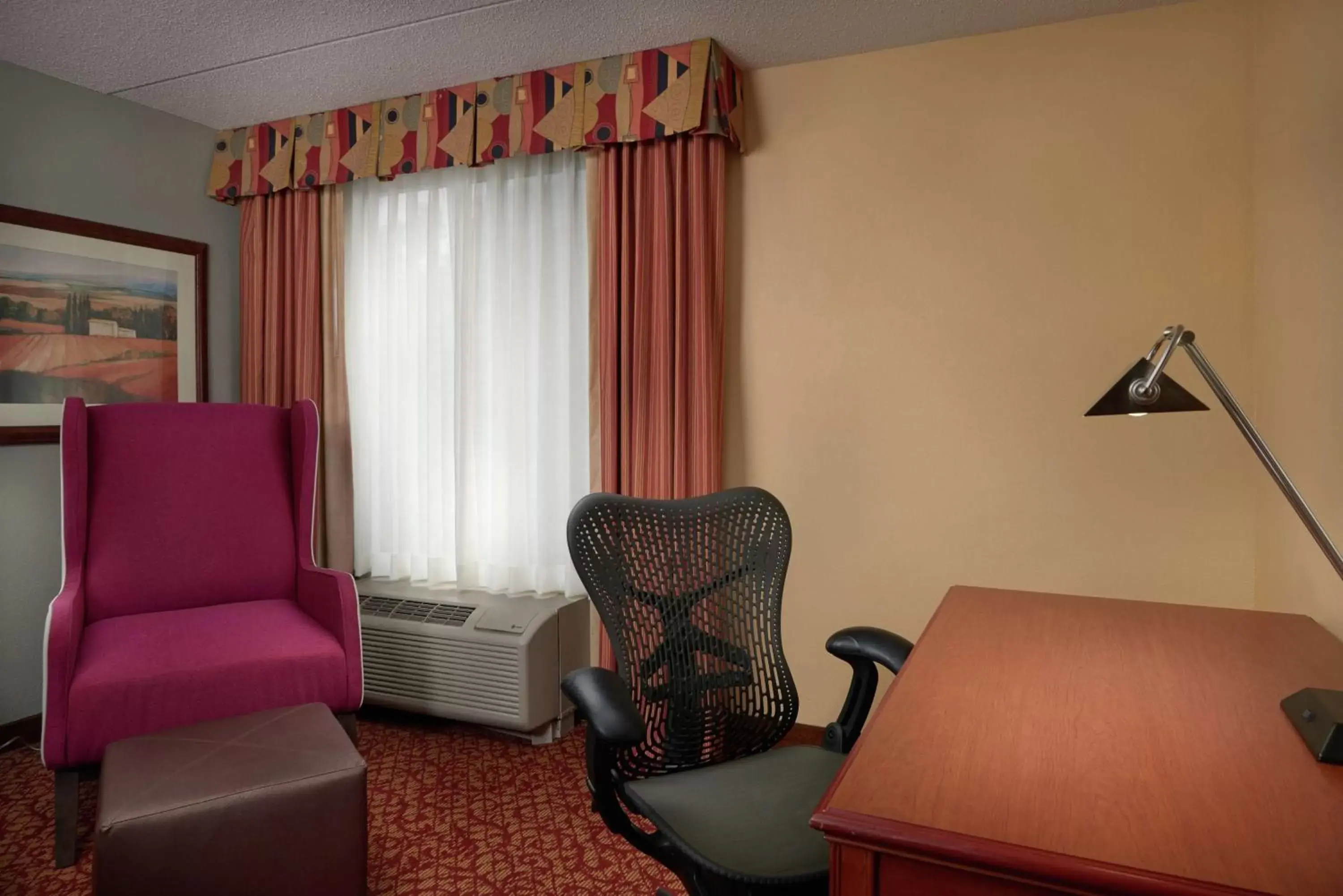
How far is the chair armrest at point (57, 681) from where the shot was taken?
213 centimetres

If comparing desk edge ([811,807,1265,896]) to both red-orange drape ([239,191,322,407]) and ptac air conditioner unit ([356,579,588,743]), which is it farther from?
red-orange drape ([239,191,322,407])

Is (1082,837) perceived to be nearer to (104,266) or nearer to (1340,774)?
(1340,774)

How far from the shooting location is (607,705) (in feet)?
4.61

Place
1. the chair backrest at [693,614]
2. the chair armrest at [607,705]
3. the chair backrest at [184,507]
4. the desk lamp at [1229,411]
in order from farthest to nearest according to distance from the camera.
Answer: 1. the chair backrest at [184,507]
2. the chair backrest at [693,614]
3. the chair armrest at [607,705]
4. the desk lamp at [1229,411]

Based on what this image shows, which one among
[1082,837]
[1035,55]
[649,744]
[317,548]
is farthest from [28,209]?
[1082,837]

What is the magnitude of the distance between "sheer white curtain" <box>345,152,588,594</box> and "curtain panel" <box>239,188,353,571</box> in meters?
0.08

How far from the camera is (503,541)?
3336 mm

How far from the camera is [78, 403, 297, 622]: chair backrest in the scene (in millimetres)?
2684

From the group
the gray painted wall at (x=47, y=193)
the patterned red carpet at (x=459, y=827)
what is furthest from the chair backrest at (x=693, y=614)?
the gray painted wall at (x=47, y=193)

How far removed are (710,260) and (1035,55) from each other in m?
1.21

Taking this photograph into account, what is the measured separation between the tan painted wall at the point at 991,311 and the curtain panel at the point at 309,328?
1.71 metres

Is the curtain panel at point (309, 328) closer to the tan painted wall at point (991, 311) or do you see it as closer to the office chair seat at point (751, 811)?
the tan painted wall at point (991, 311)

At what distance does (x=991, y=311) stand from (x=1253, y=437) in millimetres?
1550

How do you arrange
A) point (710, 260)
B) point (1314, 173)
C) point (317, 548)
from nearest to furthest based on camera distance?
point (1314, 173) < point (710, 260) < point (317, 548)
